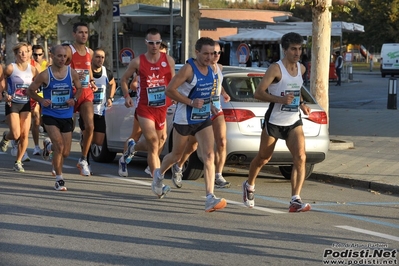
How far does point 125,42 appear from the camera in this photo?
3894 centimetres

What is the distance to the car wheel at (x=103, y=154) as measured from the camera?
565 inches

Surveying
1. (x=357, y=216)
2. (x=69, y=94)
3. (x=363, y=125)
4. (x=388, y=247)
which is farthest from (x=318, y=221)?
(x=363, y=125)

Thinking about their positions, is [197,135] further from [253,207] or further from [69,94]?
[69,94]

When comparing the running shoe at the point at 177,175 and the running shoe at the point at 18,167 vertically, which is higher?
the running shoe at the point at 177,175

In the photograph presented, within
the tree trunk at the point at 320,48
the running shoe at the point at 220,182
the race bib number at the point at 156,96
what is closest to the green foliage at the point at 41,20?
the tree trunk at the point at 320,48

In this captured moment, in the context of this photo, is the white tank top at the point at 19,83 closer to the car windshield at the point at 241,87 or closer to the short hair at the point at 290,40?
the car windshield at the point at 241,87

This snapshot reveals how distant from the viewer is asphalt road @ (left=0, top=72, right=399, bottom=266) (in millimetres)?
7363

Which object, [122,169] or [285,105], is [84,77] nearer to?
[122,169]

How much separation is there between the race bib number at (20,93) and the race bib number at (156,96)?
10.6 ft

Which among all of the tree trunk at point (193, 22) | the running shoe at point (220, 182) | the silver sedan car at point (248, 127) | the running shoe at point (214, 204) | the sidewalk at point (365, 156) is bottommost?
the sidewalk at point (365, 156)

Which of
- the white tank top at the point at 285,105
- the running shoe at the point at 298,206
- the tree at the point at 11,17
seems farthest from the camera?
the tree at the point at 11,17

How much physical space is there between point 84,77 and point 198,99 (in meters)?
3.34

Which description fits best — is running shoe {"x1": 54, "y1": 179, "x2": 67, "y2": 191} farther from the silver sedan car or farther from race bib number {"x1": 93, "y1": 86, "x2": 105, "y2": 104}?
race bib number {"x1": 93, "y1": 86, "x2": 105, "y2": 104}

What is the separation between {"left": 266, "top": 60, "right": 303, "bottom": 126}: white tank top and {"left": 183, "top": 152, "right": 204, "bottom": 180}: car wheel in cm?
257
